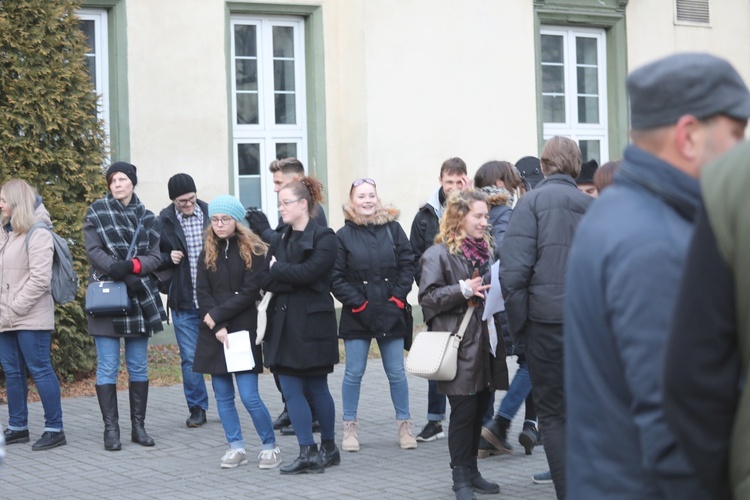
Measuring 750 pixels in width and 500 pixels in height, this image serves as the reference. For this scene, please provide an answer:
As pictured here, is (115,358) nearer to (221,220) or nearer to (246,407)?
(246,407)

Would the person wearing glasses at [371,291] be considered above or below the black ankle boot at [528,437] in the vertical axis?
above

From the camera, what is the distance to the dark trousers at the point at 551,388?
5547 mm

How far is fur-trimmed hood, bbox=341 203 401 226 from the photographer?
788 centimetres

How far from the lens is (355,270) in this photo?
783 cm

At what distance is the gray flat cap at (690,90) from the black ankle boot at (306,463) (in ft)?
17.1

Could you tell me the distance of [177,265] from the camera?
8922 millimetres

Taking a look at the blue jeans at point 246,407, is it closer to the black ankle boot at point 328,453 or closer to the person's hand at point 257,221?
the black ankle boot at point 328,453

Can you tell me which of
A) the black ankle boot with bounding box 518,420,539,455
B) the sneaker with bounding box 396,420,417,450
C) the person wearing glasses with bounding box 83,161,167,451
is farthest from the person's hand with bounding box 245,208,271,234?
the black ankle boot with bounding box 518,420,539,455

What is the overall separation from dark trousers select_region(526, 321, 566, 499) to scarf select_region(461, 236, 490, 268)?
121 cm

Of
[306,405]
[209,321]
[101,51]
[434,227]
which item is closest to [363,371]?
[306,405]

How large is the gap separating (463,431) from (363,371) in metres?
1.57

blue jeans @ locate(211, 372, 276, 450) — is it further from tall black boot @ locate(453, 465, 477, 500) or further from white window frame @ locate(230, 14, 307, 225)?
white window frame @ locate(230, 14, 307, 225)

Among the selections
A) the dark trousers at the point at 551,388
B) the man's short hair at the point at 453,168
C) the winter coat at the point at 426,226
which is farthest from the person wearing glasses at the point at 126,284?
the dark trousers at the point at 551,388

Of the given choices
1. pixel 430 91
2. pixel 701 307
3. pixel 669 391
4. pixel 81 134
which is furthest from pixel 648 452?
pixel 430 91
